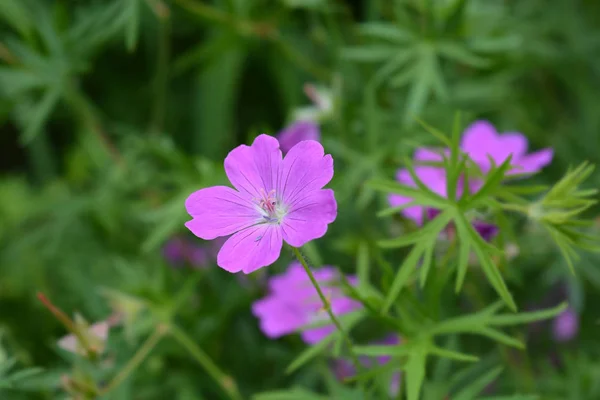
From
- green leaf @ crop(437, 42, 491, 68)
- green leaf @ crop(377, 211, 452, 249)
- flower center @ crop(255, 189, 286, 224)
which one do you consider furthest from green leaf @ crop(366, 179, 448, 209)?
green leaf @ crop(437, 42, 491, 68)

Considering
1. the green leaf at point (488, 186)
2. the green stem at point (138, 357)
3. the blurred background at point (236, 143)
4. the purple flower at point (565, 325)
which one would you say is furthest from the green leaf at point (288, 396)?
the purple flower at point (565, 325)

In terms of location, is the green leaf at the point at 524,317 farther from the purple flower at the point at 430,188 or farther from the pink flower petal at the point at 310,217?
the pink flower petal at the point at 310,217

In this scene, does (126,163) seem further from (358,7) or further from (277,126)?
(358,7)

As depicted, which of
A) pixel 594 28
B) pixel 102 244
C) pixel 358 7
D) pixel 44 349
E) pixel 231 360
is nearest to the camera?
pixel 231 360

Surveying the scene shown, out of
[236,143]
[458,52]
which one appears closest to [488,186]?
[458,52]

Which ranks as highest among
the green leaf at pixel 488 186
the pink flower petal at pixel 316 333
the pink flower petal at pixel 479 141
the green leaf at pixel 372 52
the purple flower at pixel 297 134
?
the green leaf at pixel 372 52

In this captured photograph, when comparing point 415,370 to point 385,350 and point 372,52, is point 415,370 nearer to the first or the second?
point 385,350

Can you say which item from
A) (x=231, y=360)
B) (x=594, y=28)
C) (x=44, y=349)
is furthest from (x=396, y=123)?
(x=44, y=349)
